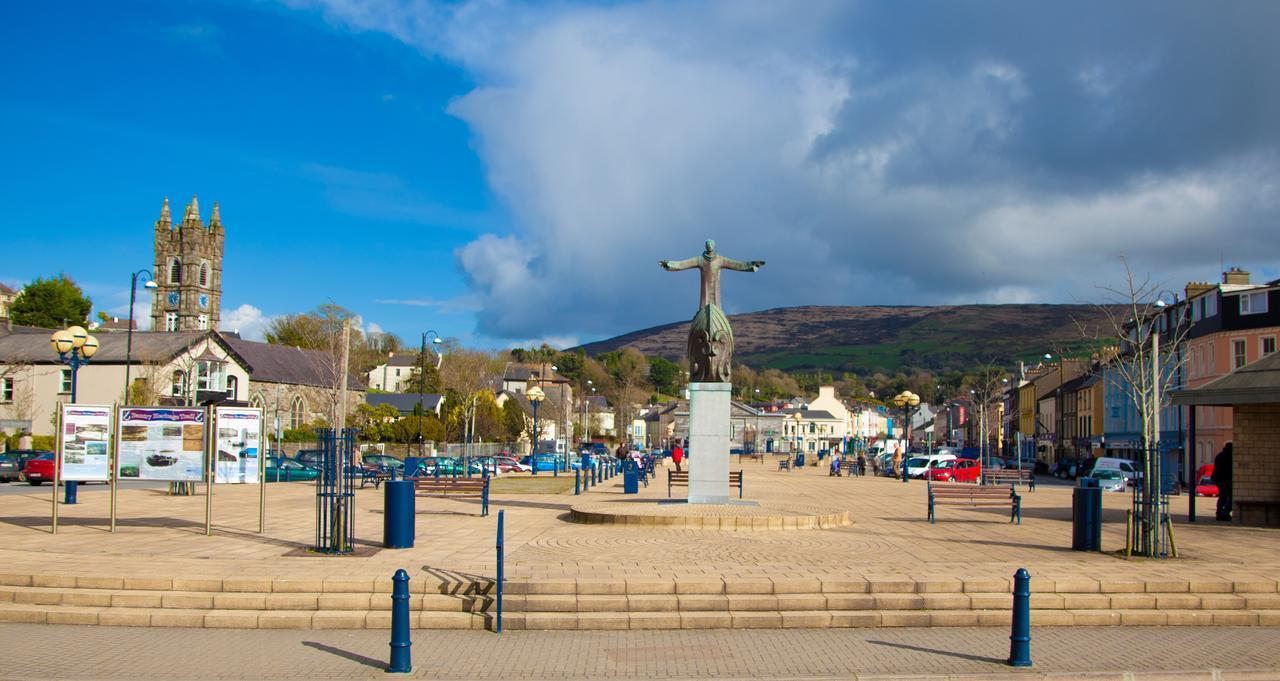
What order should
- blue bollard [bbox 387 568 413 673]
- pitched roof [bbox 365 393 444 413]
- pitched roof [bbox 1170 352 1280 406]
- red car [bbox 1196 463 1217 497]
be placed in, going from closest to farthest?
blue bollard [bbox 387 568 413 673]
pitched roof [bbox 1170 352 1280 406]
red car [bbox 1196 463 1217 497]
pitched roof [bbox 365 393 444 413]

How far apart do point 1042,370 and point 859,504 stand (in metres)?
95.8

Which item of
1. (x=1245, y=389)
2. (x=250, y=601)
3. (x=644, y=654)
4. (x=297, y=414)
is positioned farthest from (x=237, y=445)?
(x=297, y=414)

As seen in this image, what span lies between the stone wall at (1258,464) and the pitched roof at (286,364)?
222 feet

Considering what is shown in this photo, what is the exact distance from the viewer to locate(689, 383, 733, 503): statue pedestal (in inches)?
883

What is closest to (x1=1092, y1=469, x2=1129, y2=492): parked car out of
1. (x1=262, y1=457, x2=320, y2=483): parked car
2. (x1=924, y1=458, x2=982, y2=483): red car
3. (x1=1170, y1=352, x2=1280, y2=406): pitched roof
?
(x1=924, y1=458, x2=982, y2=483): red car

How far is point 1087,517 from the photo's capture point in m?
16.5

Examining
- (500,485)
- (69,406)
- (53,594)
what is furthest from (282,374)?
(53,594)

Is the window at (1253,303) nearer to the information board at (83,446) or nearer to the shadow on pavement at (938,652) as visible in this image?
the shadow on pavement at (938,652)

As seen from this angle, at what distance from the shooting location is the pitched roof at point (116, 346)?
66688 millimetres

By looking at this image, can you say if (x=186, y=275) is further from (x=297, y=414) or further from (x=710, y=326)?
(x=710, y=326)

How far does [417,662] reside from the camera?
32.6ft

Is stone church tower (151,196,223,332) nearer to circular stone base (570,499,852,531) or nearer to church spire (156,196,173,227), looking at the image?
church spire (156,196,173,227)

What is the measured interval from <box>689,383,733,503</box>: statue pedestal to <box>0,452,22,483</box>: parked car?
31356mm

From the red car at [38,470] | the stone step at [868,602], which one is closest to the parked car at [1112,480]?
the stone step at [868,602]
